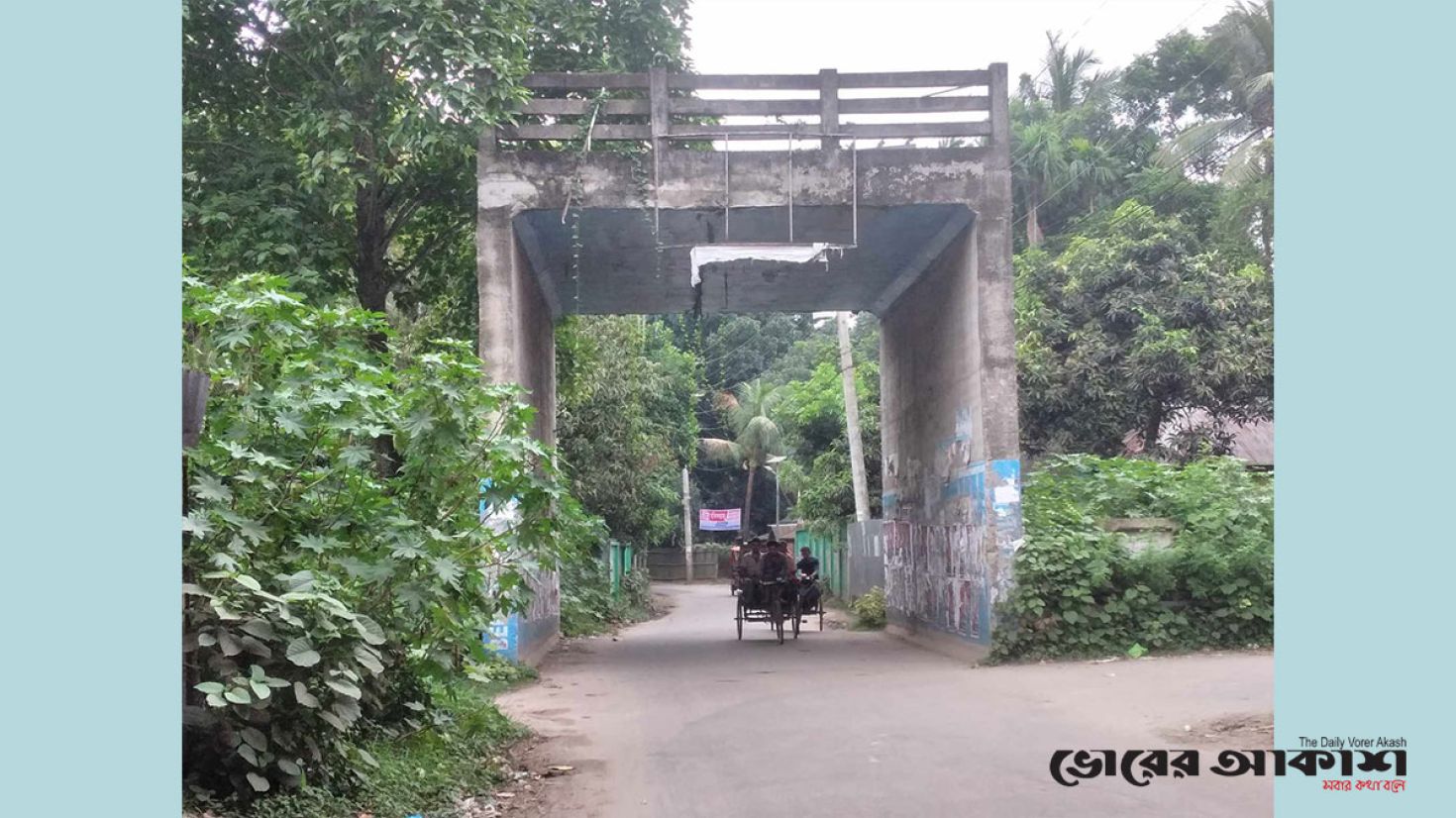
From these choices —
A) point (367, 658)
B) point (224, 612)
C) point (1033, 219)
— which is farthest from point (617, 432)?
point (224, 612)

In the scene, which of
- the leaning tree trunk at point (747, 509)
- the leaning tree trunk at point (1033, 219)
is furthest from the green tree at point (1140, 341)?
the leaning tree trunk at point (747, 509)

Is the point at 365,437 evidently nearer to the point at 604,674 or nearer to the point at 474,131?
the point at 474,131

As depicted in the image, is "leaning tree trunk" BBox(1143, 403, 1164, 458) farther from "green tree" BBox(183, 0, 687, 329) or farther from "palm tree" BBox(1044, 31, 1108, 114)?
"palm tree" BBox(1044, 31, 1108, 114)

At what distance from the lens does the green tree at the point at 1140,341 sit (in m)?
20.5

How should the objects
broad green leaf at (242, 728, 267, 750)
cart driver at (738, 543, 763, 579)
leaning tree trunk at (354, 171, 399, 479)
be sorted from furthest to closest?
cart driver at (738, 543, 763, 579), leaning tree trunk at (354, 171, 399, 479), broad green leaf at (242, 728, 267, 750)

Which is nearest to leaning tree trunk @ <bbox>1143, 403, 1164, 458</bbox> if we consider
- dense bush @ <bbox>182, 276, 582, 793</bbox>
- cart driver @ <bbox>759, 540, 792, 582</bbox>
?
cart driver @ <bbox>759, 540, 792, 582</bbox>

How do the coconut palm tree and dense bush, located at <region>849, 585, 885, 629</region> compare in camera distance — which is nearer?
dense bush, located at <region>849, 585, 885, 629</region>

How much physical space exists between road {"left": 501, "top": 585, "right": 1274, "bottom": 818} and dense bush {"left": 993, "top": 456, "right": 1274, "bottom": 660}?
0.59 meters

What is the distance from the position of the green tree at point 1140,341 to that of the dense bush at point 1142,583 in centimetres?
647

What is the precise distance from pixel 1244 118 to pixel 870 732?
23336 mm

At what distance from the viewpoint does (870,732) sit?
886 cm

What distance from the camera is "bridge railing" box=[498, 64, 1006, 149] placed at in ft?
43.9

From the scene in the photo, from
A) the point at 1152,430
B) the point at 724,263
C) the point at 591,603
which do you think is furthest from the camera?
the point at 591,603

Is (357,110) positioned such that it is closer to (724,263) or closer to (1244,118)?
(724,263)
